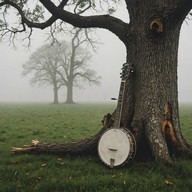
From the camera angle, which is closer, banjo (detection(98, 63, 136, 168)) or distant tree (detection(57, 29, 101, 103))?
banjo (detection(98, 63, 136, 168))

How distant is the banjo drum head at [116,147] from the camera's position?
532 centimetres

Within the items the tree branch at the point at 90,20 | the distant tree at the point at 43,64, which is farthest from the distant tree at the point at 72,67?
the tree branch at the point at 90,20

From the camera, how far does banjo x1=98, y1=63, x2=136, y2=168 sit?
17.5 feet

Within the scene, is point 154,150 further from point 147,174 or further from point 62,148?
point 62,148

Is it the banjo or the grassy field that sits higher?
the banjo

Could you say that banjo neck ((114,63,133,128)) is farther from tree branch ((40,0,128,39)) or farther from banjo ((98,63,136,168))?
tree branch ((40,0,128,39))

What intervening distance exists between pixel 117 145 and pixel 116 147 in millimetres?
43

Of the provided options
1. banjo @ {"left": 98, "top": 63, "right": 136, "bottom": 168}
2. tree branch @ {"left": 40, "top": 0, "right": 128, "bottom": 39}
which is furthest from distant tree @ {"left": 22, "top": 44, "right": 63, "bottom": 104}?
banjo @ {"left": 98, "top": 63, "right": 136, "bottom": 168}

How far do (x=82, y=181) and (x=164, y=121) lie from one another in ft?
7.31

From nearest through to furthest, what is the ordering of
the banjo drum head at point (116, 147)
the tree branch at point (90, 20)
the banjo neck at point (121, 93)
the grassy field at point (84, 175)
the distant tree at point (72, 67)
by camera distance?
the grassy field at point (84, 175), the banjo drum head at point (116, 147), the banjo neck at point (121, 93), the tree branch at point (90, 20), the distant tree at point (72, 67)

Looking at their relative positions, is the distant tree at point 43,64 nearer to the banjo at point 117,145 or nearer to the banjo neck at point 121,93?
the banjo neck at point 121,93

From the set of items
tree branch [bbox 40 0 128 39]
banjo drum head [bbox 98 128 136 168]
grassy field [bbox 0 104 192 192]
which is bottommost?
grassy field [bbox 0 104 192 192]

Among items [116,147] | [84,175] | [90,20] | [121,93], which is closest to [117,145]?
[116,147]

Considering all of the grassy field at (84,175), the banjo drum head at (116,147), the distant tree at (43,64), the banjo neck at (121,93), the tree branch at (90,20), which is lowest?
the grassy field at (84,175)
